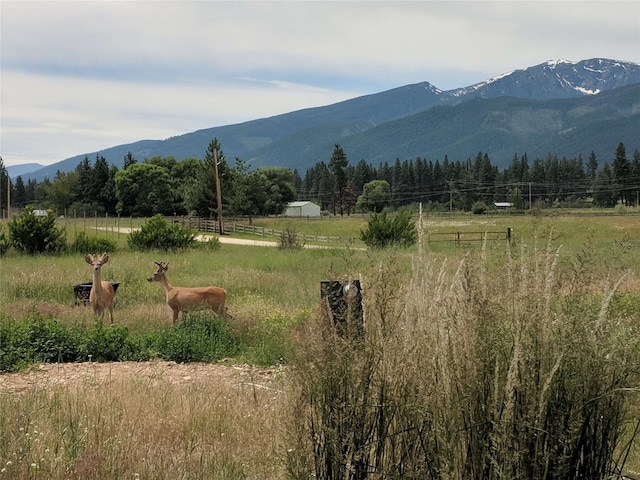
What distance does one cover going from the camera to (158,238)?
29.2 metres

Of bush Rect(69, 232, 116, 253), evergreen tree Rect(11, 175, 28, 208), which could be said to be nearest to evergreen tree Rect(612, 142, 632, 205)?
bush Rect(69, 232, 116, 253)

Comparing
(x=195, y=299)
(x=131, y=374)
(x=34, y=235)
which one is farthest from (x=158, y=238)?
(x=131, y=374)

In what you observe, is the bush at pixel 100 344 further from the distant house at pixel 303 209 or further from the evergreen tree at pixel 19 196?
the evergreen tree at pixel 19 196

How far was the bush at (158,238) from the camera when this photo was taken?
29016 mm

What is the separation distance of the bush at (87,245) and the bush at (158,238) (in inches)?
61.3

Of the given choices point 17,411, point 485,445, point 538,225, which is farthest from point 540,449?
point 17,411

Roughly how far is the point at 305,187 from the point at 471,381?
520 feet

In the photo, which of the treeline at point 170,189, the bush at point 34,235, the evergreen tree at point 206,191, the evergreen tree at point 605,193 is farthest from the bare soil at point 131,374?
the evergreen tree at point 605,193

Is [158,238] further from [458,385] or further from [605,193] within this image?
[605,193]

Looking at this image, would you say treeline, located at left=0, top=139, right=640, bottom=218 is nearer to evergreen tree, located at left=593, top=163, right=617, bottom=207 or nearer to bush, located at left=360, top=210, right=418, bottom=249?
evergreen tree, located at left=593, top=163, right=617, bottom=207

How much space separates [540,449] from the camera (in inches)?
114

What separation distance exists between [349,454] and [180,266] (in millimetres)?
18580

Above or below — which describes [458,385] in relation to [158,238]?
above

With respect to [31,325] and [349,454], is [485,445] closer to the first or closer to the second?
[349,454]
